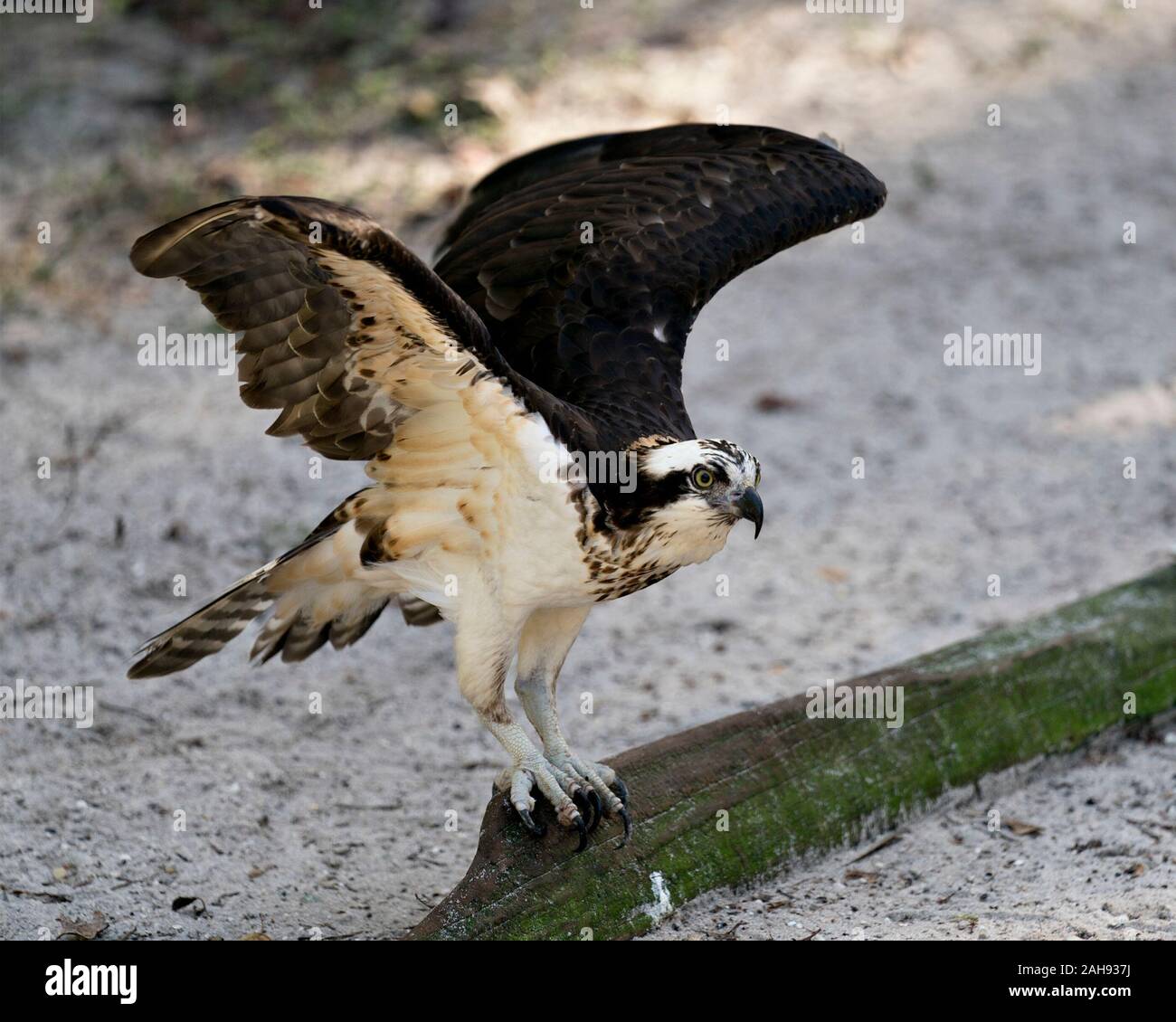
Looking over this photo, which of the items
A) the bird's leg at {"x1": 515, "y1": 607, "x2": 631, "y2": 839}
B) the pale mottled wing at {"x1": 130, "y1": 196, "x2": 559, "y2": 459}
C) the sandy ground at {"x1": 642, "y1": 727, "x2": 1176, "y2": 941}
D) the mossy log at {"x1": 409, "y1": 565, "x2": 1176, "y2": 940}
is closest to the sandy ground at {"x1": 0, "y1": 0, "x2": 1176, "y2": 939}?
the sandy ground at {"x1": 642, "y1": 727, "x2": 1176, "y2": 941}

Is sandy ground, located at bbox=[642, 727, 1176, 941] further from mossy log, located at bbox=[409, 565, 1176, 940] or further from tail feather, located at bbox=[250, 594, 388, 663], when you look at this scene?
tail feather, located at bbox=[250, 594, 388, 663]

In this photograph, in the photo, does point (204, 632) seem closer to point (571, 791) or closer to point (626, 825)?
point (571, 791)

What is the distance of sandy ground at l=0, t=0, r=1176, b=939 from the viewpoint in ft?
14.1

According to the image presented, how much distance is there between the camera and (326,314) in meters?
3.68

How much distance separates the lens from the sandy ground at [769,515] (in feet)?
14.1

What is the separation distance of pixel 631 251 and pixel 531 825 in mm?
1851

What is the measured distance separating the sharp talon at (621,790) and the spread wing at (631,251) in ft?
3.12

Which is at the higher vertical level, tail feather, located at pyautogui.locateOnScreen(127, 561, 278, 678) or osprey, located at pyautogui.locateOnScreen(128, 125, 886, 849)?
osprey, located at pyautogui.locateOnScreen(128, 125, 886, 849)

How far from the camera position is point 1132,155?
9.37m

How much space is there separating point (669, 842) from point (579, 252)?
1837 mm

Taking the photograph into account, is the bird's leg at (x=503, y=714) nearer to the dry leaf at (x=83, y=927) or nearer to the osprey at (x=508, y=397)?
the osprey at (x=508, y=397)
